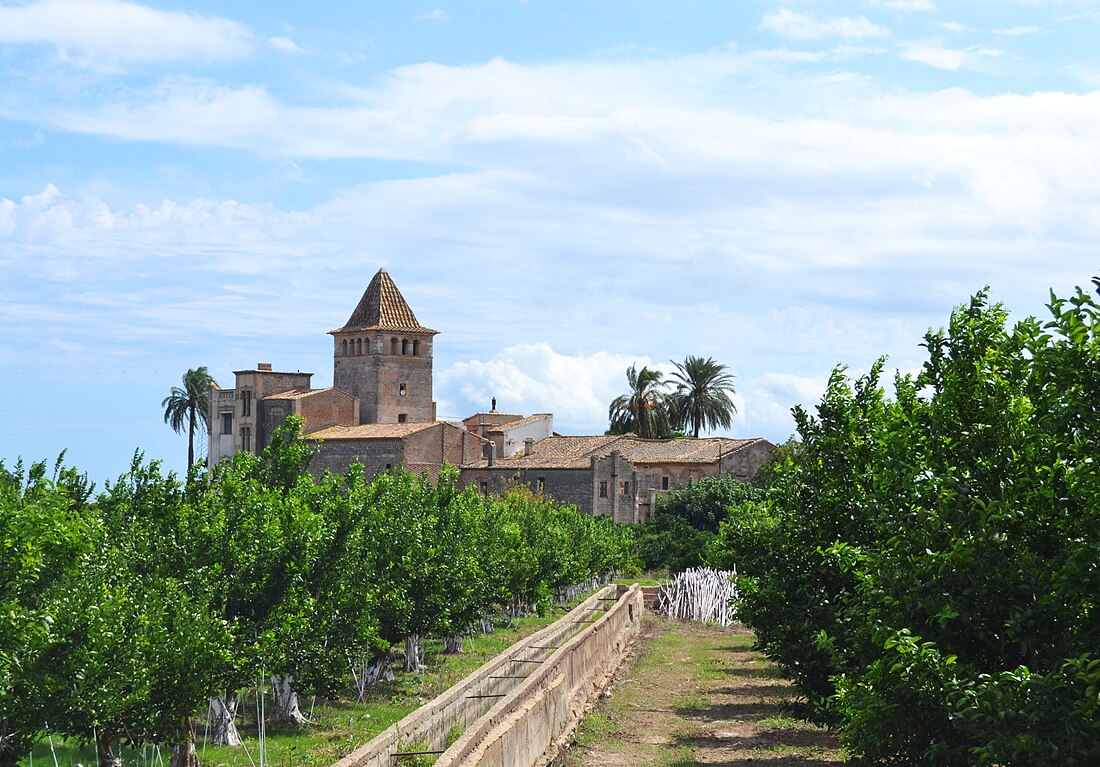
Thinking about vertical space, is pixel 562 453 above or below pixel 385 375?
below

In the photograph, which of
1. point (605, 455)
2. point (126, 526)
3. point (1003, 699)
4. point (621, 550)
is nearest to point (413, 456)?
point (605, 455)

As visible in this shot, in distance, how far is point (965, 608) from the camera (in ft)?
27.9

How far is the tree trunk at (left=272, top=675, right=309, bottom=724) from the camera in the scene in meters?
19.7

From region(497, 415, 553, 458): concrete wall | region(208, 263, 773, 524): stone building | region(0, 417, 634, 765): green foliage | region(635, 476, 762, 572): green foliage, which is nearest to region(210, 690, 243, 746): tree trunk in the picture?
region(0, 417, 634, 765): green foliage

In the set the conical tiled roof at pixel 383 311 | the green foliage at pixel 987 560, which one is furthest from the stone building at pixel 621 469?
the green foliage at pixel 987 560

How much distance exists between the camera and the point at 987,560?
824 cm

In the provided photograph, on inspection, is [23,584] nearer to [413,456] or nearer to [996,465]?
[996,465]

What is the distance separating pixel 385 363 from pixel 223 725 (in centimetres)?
6544

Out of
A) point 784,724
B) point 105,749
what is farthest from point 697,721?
point 105,749

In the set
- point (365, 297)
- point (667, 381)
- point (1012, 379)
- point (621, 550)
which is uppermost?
point (365, 297)

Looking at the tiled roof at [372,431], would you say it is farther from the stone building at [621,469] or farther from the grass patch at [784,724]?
the grass patch at [784,724]

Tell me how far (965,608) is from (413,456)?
6433 cm

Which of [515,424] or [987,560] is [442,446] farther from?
[987,560]

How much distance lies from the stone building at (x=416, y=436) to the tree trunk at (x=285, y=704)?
43.6 m
